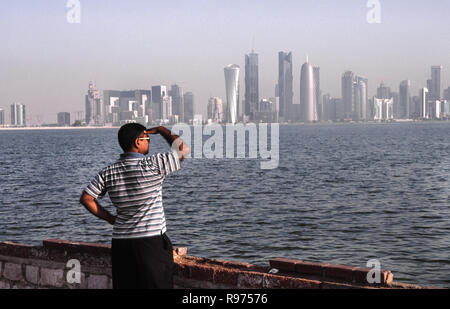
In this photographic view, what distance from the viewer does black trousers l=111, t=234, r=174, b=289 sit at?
533 cm

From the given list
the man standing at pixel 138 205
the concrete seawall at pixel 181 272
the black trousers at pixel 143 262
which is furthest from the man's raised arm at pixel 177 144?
the concrete seawall at pixel 181 272

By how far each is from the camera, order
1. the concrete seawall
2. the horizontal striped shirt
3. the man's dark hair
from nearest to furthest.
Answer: the horizontal striped shirt
the man's dark hair
the concrete seawall

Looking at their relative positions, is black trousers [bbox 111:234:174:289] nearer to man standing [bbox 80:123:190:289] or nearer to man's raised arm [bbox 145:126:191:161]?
man standing [bbox 80:123:190:289]

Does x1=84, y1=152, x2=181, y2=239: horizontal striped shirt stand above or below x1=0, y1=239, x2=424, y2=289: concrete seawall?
above

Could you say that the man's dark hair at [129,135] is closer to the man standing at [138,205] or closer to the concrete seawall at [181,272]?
the man standing at [138,205]

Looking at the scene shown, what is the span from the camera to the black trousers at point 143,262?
533 cm

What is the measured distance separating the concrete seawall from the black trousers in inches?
39.2

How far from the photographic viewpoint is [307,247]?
18531mm

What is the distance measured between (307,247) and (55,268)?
12.3 m

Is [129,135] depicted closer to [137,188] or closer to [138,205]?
[137,188]

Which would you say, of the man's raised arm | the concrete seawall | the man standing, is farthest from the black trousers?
the concrete seawall

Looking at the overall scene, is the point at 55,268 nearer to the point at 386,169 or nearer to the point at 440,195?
the point at 440,195

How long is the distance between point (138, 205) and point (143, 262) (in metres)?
0.53
